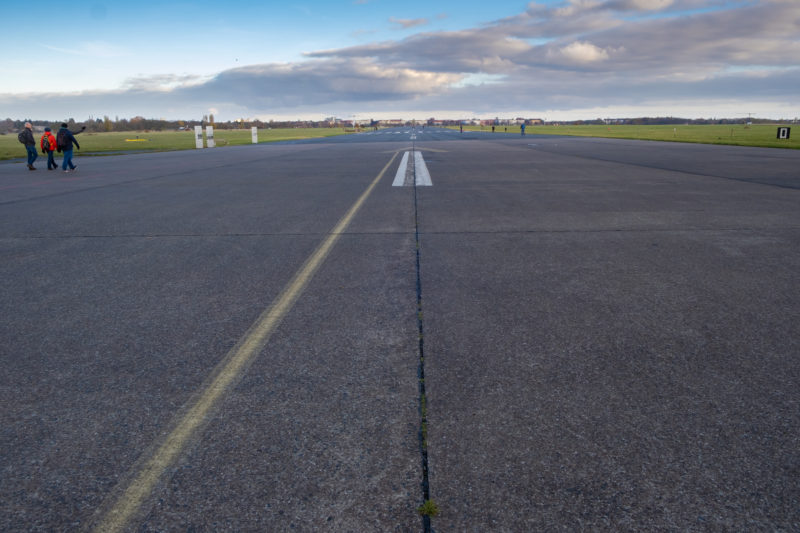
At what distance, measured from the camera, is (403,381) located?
3359mm

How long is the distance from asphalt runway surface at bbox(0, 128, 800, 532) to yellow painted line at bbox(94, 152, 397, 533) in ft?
0.04

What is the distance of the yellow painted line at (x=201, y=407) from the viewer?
2322 millimetres

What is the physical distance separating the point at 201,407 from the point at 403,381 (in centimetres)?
117

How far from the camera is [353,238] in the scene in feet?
24.7

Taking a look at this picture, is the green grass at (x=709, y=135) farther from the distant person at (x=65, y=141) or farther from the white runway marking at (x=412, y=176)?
the distant person at (x=65, y=141)

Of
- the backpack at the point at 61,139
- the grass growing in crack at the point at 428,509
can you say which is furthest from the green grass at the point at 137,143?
the grass growing in crack at the point at 428,509

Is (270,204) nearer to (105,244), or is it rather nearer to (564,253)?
(105,244)

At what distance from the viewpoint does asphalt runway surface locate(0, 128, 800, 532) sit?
7.70ft

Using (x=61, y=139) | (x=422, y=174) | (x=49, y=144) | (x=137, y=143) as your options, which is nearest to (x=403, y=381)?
(x=422, y=174)

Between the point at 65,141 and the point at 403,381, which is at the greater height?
the point at 65,141

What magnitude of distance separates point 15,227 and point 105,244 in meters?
2.58

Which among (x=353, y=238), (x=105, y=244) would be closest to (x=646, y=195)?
(x=353, y=238)

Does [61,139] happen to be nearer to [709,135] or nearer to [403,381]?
[403,381]

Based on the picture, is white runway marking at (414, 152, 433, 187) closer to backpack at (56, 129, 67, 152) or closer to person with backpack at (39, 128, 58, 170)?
backpack at (56, 129, 67, 152)
